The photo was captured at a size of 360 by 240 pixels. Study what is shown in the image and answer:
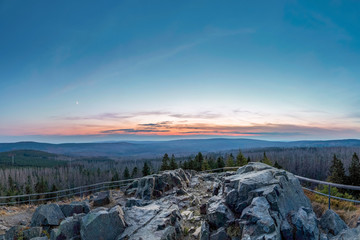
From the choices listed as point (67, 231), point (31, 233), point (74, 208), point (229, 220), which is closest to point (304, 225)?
point (229, 220)

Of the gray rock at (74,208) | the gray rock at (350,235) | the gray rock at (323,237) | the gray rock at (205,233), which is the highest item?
the gray rock at (350,235)

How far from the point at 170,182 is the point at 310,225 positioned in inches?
504

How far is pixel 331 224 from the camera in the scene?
7.43 metres

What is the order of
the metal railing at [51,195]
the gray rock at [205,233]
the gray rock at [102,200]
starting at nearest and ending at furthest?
the gray rock at [205,233]
the gray rock at [102,200]
the metal railing at [51,195]

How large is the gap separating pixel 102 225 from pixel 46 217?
510 centimetres

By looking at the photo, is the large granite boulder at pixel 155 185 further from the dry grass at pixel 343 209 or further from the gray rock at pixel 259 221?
the gray rock at pixel 259 221

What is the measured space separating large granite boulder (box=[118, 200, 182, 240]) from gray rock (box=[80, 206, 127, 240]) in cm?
41

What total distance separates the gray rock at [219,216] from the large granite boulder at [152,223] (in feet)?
5.45

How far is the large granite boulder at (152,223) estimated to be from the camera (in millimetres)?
Result: 8438

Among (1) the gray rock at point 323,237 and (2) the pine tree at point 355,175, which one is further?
(2) the pine tree at point 355,175

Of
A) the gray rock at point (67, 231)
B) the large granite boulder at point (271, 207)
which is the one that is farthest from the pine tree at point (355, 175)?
the gray rock at point (67, 231)

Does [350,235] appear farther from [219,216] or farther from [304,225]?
[219,216]

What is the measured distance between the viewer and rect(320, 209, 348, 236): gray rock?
7.27 m

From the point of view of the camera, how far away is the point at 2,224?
12.5m
